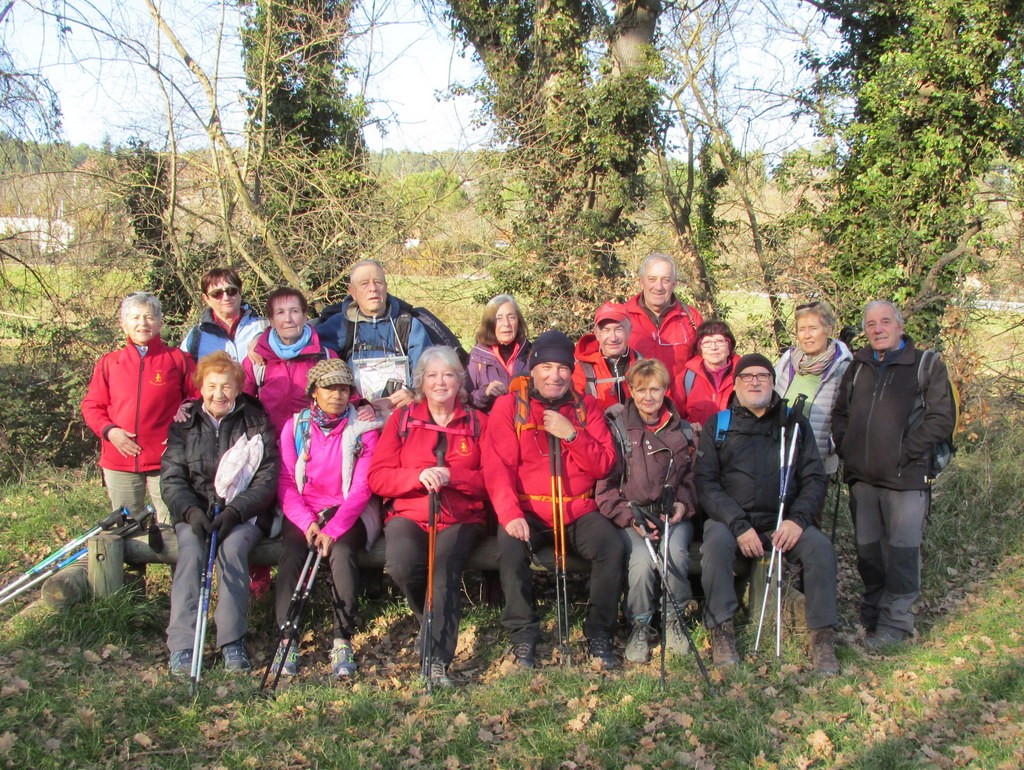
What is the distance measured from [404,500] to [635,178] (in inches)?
331

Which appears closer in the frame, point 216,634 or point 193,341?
point 216,634

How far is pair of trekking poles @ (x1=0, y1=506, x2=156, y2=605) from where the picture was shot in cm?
516

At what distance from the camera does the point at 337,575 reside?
5242 mm

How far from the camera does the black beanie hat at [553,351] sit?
5.36 metres

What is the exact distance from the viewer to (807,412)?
234 inches

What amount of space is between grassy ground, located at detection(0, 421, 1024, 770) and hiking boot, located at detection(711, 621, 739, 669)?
148 millimetres

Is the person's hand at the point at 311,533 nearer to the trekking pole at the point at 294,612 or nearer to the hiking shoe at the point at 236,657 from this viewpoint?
the trekking pole at the point at 294,612

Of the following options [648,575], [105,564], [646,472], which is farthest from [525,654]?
[105,564]

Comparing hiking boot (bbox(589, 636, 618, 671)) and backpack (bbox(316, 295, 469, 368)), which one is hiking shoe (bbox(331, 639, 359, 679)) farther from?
backpack (bbox(316, 295, 469, 368))

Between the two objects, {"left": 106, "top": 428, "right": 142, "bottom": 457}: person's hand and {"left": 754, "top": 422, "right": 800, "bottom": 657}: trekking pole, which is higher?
{"left": 106, "top": 428, "right": 142, "bottom": 457}: person's hand

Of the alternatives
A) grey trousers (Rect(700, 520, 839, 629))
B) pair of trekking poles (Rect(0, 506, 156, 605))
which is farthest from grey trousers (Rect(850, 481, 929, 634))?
pair of trekking poles (Rect(0, 506, 156, 605))

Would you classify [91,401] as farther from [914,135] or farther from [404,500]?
[914,135]

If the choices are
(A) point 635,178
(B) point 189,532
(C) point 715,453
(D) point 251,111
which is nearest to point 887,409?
(C) point 715,453

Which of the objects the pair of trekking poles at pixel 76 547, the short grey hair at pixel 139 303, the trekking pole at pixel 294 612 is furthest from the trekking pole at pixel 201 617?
the short grey hair at pixel 139 303
